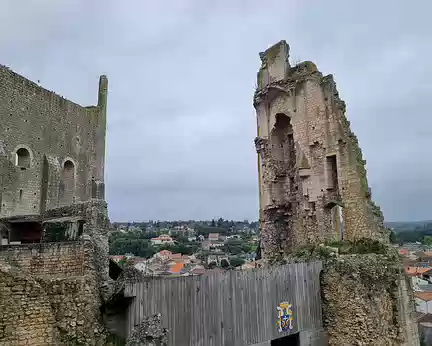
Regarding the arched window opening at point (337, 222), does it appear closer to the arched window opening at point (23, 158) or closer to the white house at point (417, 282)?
the arched window opening at point (23, 158)

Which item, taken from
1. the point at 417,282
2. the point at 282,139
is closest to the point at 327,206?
the point at 282,139

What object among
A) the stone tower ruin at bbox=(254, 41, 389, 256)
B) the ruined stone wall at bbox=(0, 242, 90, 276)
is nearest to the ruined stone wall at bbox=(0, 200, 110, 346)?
the ruined stone wall at bbox=(0, 242, 90, 276)

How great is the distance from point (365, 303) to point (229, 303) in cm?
484

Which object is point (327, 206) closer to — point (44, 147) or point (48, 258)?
point (48, 258)

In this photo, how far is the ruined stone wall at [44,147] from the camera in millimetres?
15773

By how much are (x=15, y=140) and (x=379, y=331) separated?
51.5ft

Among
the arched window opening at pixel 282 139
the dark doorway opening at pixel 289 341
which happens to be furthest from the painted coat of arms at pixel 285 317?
the arched window opening at pixel 282 139

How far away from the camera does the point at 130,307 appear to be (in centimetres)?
779

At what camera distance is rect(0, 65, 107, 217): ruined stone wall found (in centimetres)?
1577

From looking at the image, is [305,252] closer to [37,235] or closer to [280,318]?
[280,318]

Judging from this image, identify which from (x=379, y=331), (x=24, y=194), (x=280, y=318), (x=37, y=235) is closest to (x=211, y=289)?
(x=280, y=318)

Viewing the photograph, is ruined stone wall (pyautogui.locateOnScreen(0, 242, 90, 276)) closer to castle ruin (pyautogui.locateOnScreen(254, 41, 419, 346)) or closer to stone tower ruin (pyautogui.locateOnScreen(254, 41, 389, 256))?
castle ruin (pyautogui.locateOnScreen(254, 41, 419, 346))

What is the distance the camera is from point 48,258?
8.73 meters

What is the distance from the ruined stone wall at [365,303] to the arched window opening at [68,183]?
1293 centimetres
